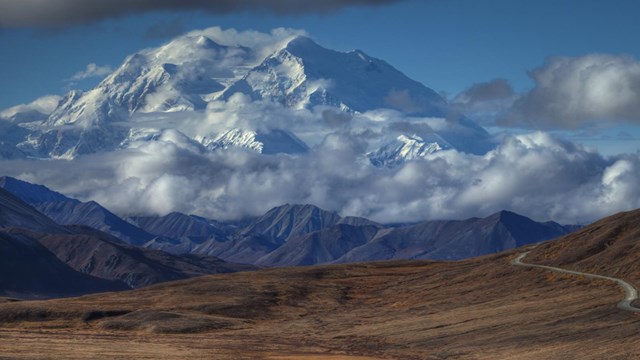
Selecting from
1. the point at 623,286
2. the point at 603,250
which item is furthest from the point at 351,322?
the point at 603,250

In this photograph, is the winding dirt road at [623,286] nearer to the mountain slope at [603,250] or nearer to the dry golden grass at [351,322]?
the dry golden grass at [351,322]

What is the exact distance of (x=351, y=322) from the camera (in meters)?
152

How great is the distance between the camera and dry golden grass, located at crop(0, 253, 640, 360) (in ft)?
353

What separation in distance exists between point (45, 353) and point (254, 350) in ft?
84.2

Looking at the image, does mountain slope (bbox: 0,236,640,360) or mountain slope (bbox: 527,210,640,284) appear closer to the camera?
mountain slope (bbox: 0,236,640,360)

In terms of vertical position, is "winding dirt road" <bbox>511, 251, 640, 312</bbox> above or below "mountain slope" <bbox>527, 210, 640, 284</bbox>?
below

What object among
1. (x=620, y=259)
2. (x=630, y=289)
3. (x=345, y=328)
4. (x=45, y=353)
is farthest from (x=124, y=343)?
(x=620, y=259)

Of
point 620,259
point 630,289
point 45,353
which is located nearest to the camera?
point 45,353

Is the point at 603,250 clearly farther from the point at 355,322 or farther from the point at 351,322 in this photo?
the point at 351,322

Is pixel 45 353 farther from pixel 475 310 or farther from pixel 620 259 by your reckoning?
pixel 620 259

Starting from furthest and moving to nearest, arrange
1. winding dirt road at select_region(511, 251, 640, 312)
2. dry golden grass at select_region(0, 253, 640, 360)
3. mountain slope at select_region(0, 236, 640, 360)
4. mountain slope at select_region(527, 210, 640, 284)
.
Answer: mountain slope at select_region(527, 210, 640, 284) < winding dirt road at select_region(511, 251, 640, 312) < mountain slope at select_region(0, 236, 640, 360) < dry golden grass at select_region(0, 253, 640, 360)

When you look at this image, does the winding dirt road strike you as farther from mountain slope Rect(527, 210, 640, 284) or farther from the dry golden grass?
mountain slope Rect(527, 210, 640, 284)

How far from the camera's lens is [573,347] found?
102 meters

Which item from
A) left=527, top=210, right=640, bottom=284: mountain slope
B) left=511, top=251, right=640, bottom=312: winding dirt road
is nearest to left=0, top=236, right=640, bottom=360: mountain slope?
left=511, top=251, right=640, bottom=312: winding dirt road
